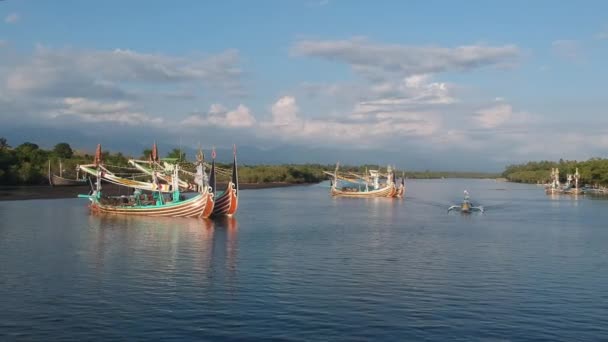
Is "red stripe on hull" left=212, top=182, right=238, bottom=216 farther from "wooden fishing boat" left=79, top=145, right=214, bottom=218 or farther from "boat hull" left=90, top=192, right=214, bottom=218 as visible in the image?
"boat hull" left=90, top=192, right=214, bottom=218

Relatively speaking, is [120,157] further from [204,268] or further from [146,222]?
[204,268]

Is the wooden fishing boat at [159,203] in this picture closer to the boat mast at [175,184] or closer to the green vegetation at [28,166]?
the boat mast at [175,184]

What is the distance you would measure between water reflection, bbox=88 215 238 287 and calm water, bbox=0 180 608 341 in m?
0.10

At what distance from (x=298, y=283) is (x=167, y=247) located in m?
10.2

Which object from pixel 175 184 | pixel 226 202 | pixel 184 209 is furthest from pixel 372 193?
pixel 184 209

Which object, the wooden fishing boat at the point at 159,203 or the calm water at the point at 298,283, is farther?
the wooden fishing boat at the point at 159,203

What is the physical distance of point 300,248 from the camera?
2947 centimetres

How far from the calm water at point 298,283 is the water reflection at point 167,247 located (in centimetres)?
10

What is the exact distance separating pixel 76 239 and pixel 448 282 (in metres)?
19.5

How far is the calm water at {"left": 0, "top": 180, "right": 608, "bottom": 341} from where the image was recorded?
1544 cm

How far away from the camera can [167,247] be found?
29047 mm

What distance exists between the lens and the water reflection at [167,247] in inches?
909

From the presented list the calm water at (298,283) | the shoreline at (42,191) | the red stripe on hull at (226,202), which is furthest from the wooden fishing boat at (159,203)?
the shoreline at (42,191)

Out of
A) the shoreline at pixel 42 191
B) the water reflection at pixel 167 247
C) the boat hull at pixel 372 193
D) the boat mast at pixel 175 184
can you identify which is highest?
the boat mast at pixel 175 184
